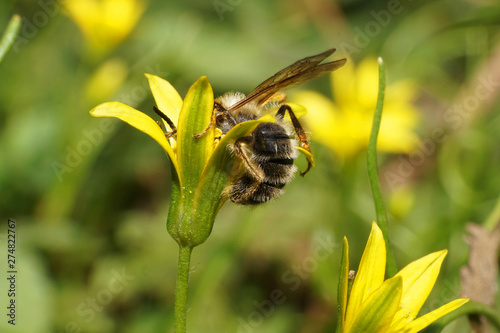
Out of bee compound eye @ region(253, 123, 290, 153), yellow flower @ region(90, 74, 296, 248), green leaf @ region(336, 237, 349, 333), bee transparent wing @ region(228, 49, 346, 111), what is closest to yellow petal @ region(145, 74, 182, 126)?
yellow flower @ region(90, 74, 296, 248)

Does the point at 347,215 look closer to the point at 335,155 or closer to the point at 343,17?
the point at 335,155

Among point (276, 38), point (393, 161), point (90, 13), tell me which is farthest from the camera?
point (276, 38)

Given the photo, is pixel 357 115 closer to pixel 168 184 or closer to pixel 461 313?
pixel 168 184

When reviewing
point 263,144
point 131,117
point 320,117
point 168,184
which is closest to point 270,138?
point 263,144

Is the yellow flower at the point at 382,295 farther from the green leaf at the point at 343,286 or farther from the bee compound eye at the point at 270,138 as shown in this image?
the bee compound eye at the point at 270,138

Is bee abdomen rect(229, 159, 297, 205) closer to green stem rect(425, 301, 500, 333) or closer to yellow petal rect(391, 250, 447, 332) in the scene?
yellow petal rect(391, 250, 447, 332)

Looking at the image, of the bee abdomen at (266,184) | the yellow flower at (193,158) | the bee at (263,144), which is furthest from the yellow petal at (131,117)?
the bee abdomen at (266,184)

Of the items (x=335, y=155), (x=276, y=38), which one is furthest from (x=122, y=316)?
(x=276, y=38)

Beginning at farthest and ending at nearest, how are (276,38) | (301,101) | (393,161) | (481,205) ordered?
(276,38), (393,161), (301,101), (481,205)

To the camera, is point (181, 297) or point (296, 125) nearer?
point (181, 297)
